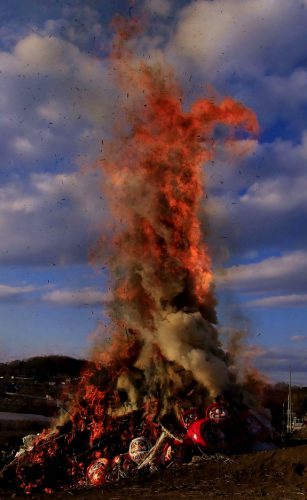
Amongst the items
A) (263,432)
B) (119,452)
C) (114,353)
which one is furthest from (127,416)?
(263,432)

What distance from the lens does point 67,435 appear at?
105 ft

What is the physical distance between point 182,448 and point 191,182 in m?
15.3

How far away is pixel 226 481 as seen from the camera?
20281 millimetres

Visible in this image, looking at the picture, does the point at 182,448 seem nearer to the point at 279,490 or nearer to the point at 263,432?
the point at 263,432

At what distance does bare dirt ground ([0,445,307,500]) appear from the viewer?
18.5 meters

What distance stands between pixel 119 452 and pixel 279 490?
13509mm

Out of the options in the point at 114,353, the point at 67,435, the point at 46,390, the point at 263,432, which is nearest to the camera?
the point at 263,432

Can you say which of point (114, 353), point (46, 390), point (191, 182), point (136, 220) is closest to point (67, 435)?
point (114, 353)

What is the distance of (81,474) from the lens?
3000 centimetres

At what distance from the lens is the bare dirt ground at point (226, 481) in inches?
727

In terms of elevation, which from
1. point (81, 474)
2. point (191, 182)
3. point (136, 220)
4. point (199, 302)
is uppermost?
point (191, 182)

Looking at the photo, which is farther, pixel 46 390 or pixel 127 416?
pixel 46 390

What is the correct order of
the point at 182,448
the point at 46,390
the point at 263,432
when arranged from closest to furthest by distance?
the point at 182,448 → the point at 263,432 → the point at 46,390

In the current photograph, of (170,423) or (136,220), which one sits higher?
(136,220)
